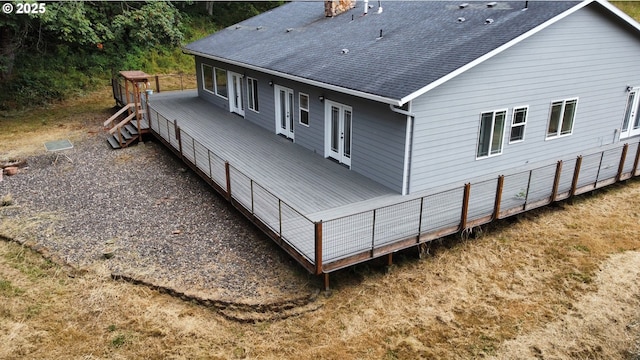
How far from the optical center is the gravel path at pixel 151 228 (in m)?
8.34

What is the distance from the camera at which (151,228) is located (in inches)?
400

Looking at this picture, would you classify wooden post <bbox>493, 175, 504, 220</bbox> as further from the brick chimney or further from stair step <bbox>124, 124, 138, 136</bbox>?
stair step <bbox>124, 124, 138, 136</bbox>

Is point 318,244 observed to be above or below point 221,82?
below

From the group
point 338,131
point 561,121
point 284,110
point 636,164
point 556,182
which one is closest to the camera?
point 556,182

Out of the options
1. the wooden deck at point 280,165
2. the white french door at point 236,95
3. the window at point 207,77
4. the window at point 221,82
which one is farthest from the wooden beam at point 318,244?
the window at point 207,77

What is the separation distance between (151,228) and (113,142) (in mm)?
6974

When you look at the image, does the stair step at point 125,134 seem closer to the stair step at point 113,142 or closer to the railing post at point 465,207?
the stair step at point 113,142

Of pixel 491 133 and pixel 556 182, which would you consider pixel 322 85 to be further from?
pixel 556 182

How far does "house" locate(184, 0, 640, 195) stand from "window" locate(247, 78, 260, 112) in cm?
54

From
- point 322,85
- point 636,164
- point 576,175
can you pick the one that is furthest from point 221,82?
point 636,164

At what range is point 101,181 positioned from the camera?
12773 mm

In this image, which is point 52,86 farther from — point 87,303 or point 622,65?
point 622,65

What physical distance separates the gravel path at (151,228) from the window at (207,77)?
615 cm

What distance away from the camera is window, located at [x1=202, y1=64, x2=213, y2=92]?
19.4m
